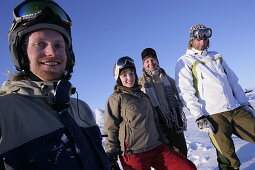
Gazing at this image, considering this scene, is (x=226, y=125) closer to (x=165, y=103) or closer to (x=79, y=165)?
(x=165, y=103)

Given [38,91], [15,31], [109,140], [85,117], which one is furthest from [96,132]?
[109,140]

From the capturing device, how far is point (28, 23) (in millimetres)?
1830

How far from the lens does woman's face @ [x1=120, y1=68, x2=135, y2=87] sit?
177 inches

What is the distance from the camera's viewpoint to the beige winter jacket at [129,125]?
3.99m

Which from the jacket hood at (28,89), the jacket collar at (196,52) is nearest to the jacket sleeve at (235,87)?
the jacket collar at (196,52)

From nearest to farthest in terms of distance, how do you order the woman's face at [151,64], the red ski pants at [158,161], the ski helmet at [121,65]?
1. the red ski pants at [158,161]
2. the ski helmet at [121,65]
3. the woman's face at [151,64]

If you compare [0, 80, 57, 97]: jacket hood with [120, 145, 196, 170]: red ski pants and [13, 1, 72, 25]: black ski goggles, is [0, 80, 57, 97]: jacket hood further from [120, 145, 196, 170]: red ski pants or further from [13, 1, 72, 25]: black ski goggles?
[120, 145, 196, 170]: red ski pants

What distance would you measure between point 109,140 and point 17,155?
9.29ft

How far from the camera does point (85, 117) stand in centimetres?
220

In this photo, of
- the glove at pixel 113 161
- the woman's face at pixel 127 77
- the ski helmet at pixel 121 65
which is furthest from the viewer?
the ski helmet at pixel 121 65

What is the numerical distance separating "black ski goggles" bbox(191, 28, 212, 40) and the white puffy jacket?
0.94 ft

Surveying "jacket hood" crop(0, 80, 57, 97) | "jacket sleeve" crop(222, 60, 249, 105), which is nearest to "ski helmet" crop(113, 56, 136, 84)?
"jacket sleeve" crop(222, 60, 249, 105)

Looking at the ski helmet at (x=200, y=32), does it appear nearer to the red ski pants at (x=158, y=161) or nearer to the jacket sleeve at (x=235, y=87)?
the jacket sleeve at (x=235, y=87)

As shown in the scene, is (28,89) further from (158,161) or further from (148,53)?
(148,53)
